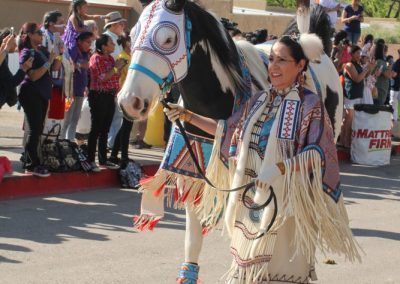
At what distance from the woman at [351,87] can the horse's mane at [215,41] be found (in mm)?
9226

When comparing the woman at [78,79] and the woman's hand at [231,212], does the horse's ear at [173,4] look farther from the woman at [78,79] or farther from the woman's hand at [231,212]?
the woman at [78,79]

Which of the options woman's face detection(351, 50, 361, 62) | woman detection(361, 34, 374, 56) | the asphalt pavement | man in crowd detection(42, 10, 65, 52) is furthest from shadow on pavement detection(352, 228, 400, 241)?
woman detection(361, 34, 374, 56)

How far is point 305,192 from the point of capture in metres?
5.09

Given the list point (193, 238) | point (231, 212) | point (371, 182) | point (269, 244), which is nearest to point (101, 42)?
point (371, 182)

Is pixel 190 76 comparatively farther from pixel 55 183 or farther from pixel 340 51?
pixel 340 51

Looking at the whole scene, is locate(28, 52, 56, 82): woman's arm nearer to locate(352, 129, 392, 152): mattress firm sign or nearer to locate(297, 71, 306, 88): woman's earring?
locate(297, 71, 306, 88): woman's earring

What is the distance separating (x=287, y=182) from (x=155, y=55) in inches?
52.5

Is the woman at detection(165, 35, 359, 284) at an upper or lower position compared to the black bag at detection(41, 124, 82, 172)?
upper

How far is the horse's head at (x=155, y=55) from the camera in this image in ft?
18.4

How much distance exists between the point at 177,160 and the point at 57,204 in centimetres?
393

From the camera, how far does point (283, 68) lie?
518 cm

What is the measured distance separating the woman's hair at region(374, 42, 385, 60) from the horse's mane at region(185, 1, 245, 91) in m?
11.8

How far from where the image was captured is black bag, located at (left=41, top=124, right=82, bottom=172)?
35.2 ft

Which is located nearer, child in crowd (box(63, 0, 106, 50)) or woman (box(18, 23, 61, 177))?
woman (box(18, 23, 61, 177))
